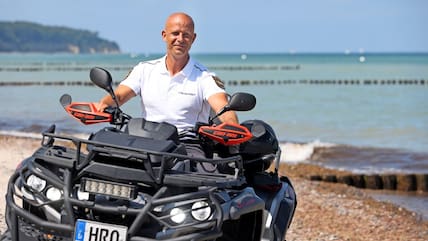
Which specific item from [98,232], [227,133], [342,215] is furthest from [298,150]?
[98,232]

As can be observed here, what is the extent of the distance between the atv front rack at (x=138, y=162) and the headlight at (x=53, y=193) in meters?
0.16

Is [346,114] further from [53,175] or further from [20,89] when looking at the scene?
[53,175]

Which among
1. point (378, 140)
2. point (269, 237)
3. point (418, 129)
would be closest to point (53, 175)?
point (269, 237)

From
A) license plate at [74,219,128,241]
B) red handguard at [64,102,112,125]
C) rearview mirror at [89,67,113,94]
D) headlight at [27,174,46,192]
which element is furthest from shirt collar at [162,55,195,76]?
license plate at [74,219,128,241]

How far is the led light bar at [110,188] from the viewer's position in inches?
175

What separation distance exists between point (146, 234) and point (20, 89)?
4855cm

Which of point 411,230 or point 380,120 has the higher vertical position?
point 411,230

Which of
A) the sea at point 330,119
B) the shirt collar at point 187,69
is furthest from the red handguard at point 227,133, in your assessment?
the sea at point 330,119

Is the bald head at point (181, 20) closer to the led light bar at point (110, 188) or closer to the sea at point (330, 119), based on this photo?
the led light bar at point (110, 188)

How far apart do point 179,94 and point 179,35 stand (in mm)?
382

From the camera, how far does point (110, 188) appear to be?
175 inches

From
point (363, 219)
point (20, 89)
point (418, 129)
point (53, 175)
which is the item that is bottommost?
point (20, 89)

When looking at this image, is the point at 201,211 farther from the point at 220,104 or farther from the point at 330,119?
the point at 330,119

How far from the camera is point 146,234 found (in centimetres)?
440
